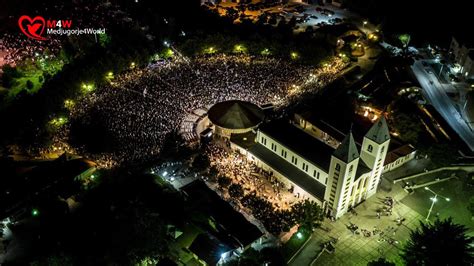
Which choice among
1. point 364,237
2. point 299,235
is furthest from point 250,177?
point 364,237

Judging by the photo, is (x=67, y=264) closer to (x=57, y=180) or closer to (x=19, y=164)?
(x=57, y=180)

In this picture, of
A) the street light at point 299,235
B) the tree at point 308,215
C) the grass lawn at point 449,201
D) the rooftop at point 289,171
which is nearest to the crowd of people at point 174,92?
the rooftop at point 289,171

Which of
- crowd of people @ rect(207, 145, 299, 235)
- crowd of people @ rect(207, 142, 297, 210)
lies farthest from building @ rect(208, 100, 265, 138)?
crowd of people @ rect(207, 142, 297, 210)

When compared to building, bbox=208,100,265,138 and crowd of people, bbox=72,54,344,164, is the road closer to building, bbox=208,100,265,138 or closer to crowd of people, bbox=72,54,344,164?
crowd of people, bbox=72,54,344,164

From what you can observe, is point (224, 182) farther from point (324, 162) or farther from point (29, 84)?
point (29, 84)

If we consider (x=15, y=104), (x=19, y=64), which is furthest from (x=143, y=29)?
(x=15, y=104)

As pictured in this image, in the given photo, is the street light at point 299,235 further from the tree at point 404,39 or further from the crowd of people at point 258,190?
the tree at point 404,39

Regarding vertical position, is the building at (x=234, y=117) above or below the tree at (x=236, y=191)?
above

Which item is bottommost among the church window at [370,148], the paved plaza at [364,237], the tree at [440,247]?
the paved plaza at [364,237]
